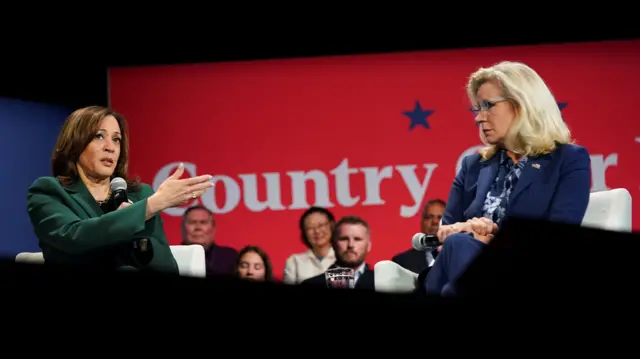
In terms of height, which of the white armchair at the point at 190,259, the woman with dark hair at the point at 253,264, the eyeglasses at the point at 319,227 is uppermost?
the eyeglasses at the point at 319,227

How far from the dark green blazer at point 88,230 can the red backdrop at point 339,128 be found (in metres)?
3.31

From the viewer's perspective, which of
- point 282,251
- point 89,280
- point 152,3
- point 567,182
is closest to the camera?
point 89,280

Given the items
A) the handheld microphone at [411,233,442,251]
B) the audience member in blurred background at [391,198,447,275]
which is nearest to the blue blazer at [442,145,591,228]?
the handheld microphone at [411,233,442,251]

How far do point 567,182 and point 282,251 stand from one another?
11.6ft

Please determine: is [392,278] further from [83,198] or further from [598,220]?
[83,198]

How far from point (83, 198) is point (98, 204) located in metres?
0.06

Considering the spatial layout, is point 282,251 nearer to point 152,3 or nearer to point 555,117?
point 152,3

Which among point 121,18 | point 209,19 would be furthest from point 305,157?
point 121,18

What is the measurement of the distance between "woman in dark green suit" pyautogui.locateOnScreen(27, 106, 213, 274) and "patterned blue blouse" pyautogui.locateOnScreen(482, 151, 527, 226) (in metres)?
0.81

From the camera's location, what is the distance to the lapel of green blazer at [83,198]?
263 cm

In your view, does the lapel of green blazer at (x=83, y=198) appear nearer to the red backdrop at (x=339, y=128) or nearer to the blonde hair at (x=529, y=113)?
the blonde hair at (x=529, y=113)

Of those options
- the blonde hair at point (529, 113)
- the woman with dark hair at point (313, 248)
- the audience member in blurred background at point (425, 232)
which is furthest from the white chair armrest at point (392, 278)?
the woman with dark hair at point (313, 248)

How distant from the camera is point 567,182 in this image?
2.56m

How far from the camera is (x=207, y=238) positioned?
17.9 feet
